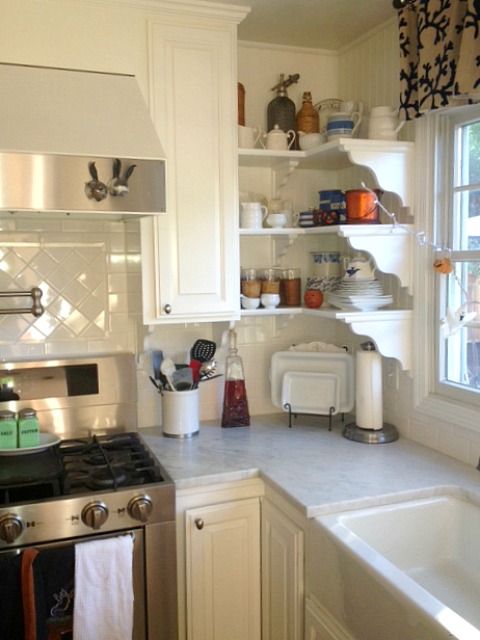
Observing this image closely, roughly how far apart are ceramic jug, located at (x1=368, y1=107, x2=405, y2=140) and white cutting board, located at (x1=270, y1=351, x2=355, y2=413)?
84cm

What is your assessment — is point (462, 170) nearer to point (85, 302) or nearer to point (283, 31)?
point (283, 31)

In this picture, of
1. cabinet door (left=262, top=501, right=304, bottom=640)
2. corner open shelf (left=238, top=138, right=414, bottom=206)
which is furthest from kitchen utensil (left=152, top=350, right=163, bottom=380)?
corner open shelf (left=238, top=138, right=414, bottom=206)

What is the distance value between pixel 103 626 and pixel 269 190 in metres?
1.70

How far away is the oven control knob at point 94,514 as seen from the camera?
175 cm

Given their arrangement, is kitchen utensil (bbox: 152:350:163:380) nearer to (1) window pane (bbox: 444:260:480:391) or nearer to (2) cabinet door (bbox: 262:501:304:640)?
(2) cabinet door (bbox: 262:501:304:640)

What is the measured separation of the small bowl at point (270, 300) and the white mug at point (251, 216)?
0.85 feet

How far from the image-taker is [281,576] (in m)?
1.90

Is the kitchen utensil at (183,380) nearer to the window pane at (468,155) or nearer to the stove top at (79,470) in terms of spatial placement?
the stove top at (79,470)

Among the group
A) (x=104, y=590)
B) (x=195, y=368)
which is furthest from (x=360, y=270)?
(x=104, y=590)

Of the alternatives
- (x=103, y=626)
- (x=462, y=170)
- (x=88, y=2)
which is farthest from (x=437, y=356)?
(x=88, y=2)

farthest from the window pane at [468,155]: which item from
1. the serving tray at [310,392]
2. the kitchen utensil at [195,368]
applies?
the kitchen utensil at [195,368]

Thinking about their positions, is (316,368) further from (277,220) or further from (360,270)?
(277,220)

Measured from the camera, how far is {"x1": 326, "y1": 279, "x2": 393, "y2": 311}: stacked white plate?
2242mm

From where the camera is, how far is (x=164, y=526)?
186 centimetres
